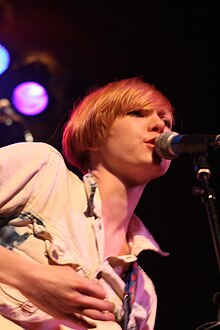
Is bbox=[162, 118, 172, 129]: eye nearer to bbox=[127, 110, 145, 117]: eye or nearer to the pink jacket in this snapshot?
bbox=[127, 110, 145, 117]: eye

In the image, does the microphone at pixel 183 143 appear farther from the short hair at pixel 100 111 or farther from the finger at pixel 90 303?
the finger at pixel 90 303

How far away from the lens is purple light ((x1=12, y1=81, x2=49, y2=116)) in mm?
3441

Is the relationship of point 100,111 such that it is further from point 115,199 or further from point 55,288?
point 55,288

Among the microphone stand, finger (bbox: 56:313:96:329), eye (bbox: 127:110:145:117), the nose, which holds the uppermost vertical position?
eye (bbox: 127:110:145:117)

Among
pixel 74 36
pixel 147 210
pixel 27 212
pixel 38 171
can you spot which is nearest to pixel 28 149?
pixel 38 171

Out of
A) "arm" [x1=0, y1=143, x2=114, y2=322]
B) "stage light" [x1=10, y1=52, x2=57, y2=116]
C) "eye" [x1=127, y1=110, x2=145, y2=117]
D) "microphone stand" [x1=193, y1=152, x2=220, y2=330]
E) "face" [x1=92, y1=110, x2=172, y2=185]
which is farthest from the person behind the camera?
"stage light" [x1=10, y1=52, x2=57, y2=116]

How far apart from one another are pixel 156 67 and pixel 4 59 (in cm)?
104

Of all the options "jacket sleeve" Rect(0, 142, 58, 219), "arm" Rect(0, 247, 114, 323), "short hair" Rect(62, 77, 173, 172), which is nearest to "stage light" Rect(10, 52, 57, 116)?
"short hair" Rect(62, 77, 173, 172)

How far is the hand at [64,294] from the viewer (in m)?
1.44

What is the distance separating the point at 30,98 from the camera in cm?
341

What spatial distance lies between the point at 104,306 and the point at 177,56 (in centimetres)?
246

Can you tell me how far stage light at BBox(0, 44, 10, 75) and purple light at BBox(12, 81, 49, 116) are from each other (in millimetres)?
153

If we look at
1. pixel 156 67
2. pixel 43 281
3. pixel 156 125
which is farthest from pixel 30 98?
pixel 43 281

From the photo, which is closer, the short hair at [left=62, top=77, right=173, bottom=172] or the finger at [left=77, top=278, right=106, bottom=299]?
the finger at [left=77, top=278, right=106, bottom=299]
